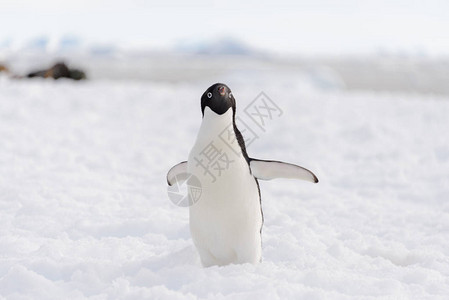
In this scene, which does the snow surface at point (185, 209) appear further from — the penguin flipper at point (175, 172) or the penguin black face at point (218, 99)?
the penguin black face at point (218, 99)

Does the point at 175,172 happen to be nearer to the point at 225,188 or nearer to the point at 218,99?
the point at 225,188

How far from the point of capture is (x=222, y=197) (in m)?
2.02

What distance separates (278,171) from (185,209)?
1.45 metres

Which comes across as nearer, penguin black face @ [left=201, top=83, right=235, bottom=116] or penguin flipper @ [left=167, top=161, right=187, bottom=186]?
penguin black face @ [left=201, top=83, right=235, bottom=116]

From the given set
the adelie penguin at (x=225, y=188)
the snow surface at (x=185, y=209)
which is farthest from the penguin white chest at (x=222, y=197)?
the snow surface at (x=185, y=209)

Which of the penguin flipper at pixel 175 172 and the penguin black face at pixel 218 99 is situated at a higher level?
the penguin black face at pixel 218 99

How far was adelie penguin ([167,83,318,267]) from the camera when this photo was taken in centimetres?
200

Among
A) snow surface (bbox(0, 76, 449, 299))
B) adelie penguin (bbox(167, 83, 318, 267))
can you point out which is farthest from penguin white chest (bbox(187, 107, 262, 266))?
snow surface (bbox(0, 76, 449, 299))

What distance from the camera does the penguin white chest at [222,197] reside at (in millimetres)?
2000

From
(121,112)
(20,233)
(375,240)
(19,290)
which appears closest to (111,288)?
(19,290)

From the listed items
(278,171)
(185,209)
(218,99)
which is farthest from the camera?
(185,209)

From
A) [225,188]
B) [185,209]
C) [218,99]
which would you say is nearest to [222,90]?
[218,99]

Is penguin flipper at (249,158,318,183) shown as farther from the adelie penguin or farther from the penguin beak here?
the penguin beak

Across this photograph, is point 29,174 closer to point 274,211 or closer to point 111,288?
point 274,211
